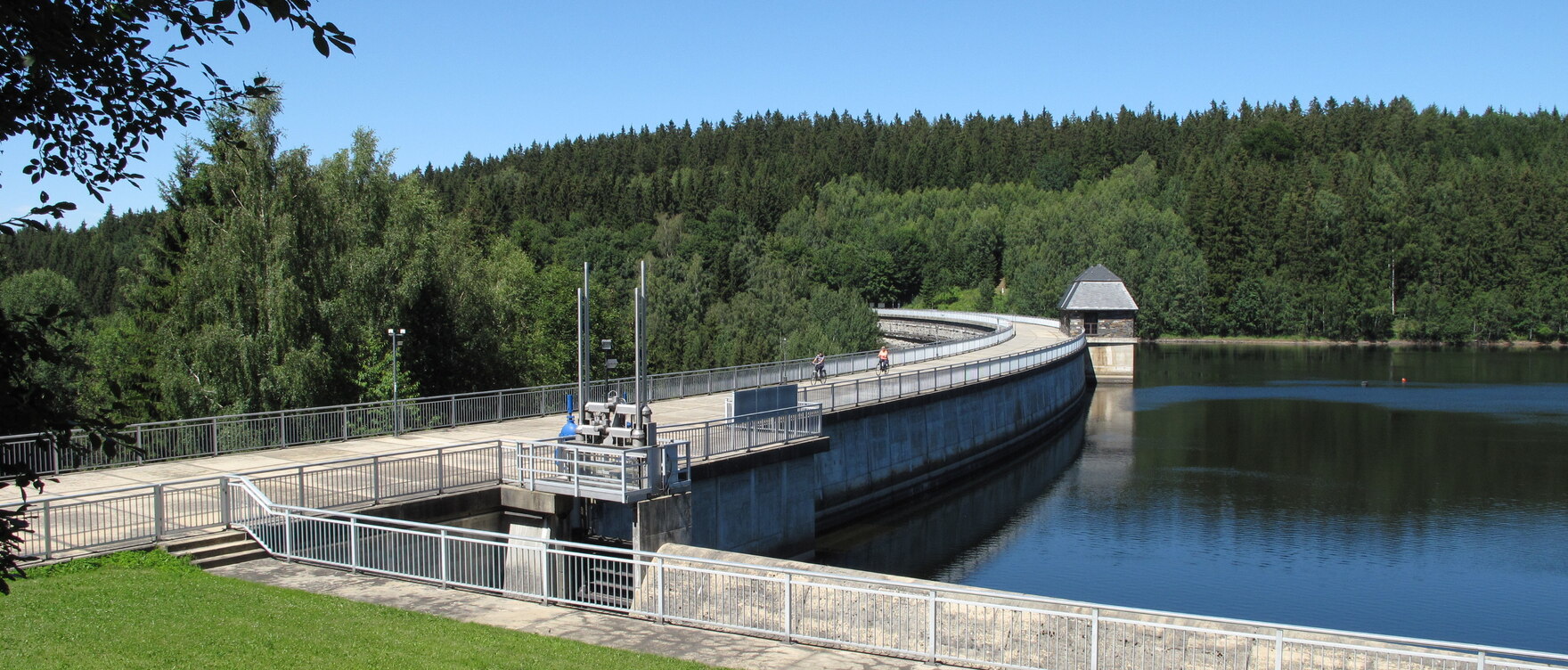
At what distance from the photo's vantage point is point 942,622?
13.7m

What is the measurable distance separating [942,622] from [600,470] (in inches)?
380

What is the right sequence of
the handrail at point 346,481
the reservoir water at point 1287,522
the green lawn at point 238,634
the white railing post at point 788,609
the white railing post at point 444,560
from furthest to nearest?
the reservoir water at point 1287,522
the handrail at point 346,481
the white railing post at point 444,560
the white railing post at point 788,609
the green lawn at point 238,634

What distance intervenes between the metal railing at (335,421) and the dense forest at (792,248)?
762 cm

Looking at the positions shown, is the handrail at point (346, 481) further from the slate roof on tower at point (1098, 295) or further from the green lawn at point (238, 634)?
the slate roof on tower at point (1098, 295)

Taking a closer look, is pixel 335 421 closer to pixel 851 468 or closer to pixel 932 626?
pixel 851 468

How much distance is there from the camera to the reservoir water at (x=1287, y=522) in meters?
26.4

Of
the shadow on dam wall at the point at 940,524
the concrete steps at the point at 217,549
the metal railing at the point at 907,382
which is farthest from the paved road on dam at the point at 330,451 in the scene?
the shadow on dam wall at the point at 940,524

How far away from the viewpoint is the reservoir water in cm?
2638

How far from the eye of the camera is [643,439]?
22.3 meters

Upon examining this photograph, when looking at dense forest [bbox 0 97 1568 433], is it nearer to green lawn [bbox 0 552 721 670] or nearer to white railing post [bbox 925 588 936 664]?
green lawn [bbox 0 552 721 670]

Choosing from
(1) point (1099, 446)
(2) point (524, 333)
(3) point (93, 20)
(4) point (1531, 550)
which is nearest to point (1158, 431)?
(1) point (1099, 446)

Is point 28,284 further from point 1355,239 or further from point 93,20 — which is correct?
point 1355,239

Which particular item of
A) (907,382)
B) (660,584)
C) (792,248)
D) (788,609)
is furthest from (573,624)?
(792,248)

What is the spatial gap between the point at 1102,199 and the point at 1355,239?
90.4 feet
